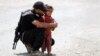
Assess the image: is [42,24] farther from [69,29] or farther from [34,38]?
[69,29]

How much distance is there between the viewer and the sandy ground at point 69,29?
9266 millimetres

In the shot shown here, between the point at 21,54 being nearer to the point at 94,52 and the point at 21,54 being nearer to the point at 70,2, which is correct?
the point at 94,52

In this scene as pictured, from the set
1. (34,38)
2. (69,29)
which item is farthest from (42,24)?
(69,29)

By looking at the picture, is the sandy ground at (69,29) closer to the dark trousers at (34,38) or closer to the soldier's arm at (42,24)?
the dark trousers at (34,38)

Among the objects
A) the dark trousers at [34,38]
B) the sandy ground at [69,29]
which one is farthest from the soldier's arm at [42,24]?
the sandy ground at [69,29]

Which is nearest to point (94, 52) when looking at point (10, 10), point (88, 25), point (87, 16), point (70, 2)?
point (88, 25)

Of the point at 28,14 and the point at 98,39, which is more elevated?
the point at 28,14

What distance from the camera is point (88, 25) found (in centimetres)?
1306

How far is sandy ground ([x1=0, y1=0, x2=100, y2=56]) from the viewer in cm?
927

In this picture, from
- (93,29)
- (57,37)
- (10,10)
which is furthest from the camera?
(10,10)

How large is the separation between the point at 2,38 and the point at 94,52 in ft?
10.2

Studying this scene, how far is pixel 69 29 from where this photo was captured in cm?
1241

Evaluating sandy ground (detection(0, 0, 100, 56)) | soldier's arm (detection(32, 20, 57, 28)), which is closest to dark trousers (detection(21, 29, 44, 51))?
soldier's arm (detection(32, 20, 57, 28))

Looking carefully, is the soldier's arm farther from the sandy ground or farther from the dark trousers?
the sandy ground
